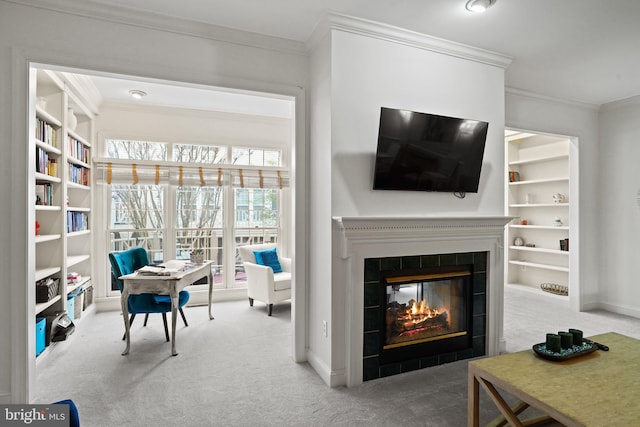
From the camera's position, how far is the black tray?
1893mm

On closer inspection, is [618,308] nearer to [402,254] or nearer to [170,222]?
[402,254]

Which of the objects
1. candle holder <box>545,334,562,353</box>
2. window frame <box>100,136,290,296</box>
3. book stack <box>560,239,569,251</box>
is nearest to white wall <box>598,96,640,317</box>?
book stack <box>560,239,569,251</box>

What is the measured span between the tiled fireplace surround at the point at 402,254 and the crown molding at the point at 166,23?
1536 mm

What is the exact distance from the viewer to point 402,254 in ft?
8.66

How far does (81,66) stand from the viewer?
232 centimetres

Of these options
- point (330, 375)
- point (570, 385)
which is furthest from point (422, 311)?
point (570, 385)

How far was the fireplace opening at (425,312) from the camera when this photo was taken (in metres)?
2.67

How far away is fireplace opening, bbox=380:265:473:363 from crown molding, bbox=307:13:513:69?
1812 millimetres

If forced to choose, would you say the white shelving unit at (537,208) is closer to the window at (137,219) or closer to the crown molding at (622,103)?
the crown molding at (622,103)

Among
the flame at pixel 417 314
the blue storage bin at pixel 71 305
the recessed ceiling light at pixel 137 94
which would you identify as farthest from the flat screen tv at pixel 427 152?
the blue storage bin at pixel 71 305

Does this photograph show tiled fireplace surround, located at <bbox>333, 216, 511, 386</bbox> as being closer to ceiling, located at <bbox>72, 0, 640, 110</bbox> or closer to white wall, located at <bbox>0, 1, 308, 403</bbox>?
ceiling, located at <bbox>72, 0, 640, 110</bbox>

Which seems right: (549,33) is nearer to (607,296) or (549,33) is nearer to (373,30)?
(373,30)

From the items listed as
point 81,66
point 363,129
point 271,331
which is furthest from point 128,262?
point 363,129

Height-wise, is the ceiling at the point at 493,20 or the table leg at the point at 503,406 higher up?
the ceiling at the point at 493,20
